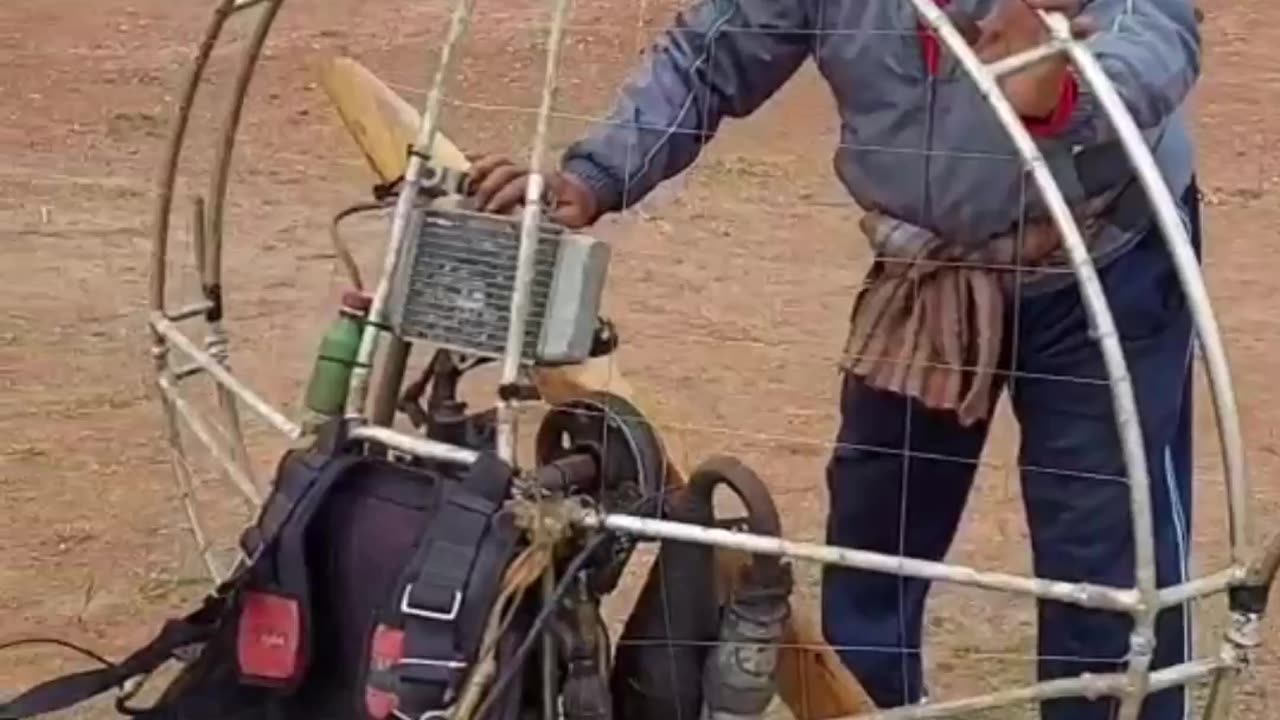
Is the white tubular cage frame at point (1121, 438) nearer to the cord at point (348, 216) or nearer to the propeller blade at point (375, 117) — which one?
the cord at point (348, 216)

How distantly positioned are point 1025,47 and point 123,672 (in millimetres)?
747

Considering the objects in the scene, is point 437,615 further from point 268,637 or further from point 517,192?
point 517,192

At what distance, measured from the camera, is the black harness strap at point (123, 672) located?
5.75ft

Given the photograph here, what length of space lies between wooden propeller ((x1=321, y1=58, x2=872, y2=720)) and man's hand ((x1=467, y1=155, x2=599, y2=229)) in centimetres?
5

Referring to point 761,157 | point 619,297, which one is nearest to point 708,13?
point 761,157

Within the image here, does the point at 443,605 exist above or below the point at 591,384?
below

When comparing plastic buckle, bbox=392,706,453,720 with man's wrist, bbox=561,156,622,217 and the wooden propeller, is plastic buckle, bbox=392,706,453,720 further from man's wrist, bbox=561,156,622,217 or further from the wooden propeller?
man's wrist, bbox=561,156,622,217

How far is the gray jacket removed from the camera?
1.85m

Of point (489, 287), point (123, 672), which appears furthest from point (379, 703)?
point (489, 287)

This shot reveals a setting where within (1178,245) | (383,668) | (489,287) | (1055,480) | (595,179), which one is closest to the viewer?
(1178,245)

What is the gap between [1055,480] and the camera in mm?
2076

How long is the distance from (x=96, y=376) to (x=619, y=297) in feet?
2.84

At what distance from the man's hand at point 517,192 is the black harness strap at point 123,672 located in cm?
35

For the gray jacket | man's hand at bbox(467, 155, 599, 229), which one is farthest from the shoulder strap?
the gray jacket
